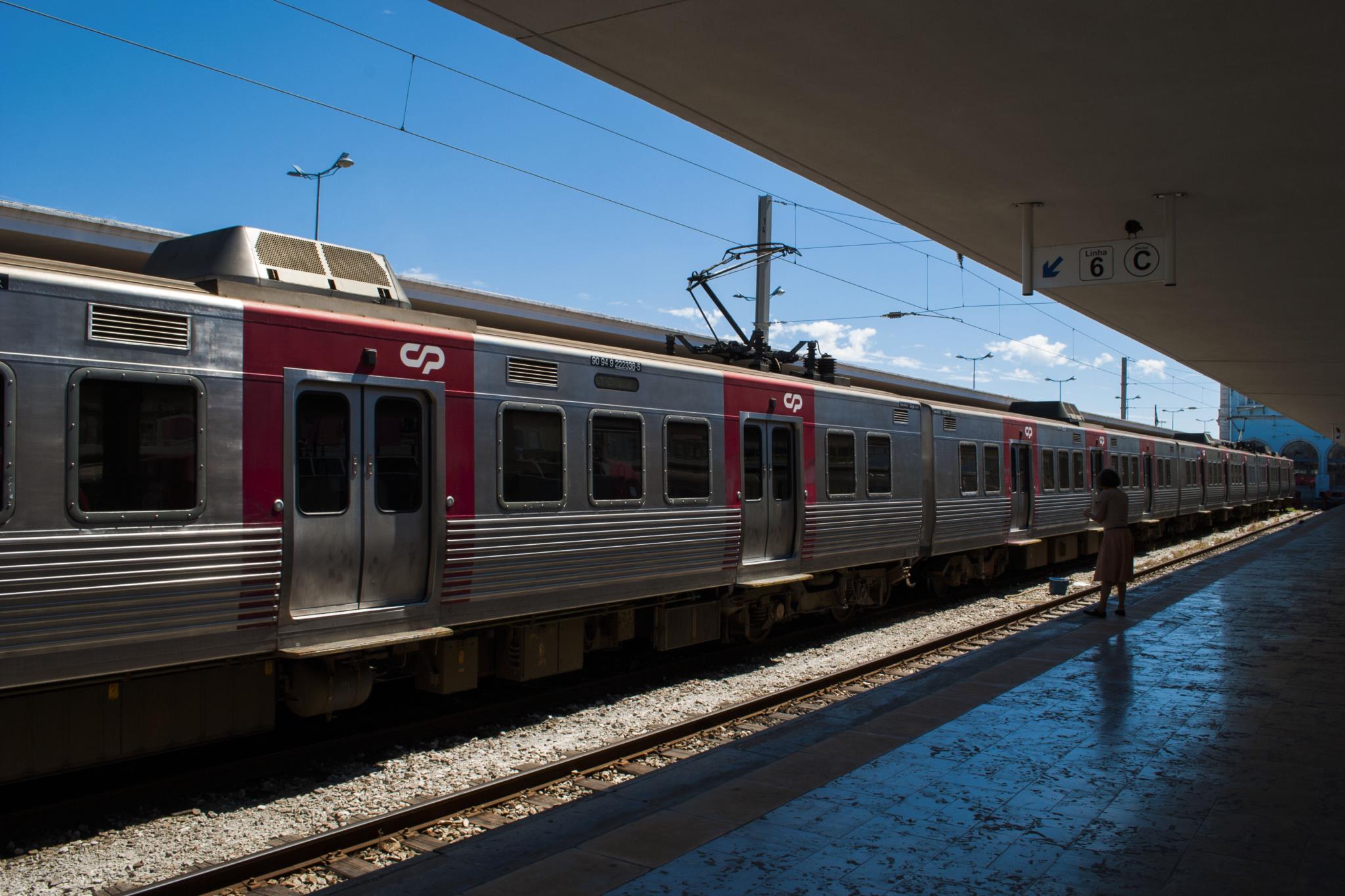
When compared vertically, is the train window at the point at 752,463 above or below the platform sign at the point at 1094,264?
below

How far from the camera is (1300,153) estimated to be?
7785 millimetres

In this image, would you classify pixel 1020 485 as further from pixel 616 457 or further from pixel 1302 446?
pixel 1302 446

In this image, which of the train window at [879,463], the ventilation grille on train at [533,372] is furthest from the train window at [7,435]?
the train window at [879,463]

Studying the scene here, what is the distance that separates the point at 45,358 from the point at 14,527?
3.00ft

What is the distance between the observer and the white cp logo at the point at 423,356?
7.08m

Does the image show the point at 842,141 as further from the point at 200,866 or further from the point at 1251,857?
the point at 200,866

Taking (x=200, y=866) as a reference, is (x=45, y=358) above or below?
above

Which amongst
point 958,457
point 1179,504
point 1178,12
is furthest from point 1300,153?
point 1179,504

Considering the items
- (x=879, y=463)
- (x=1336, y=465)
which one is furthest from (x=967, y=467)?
(x=1336, y=465)

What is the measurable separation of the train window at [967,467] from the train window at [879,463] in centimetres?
245

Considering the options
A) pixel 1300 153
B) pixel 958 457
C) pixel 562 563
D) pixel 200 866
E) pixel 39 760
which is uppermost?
pixel 1300 153

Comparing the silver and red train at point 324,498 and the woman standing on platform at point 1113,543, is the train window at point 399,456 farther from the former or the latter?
the woman standing on platform at point 1113,543

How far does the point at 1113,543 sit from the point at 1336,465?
3176 inches

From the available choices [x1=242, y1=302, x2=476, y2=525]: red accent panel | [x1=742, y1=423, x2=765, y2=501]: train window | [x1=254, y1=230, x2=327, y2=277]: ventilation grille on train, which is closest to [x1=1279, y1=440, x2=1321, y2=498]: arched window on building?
[x1=742, y1=423, x2=765, y2=501]: train window
